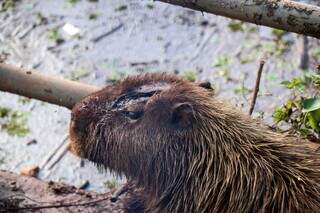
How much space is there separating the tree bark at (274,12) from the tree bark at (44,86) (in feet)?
3.36

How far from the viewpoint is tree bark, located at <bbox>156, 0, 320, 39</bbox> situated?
3188 millimetres

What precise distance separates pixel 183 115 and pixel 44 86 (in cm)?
96

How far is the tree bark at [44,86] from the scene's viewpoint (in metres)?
3.98

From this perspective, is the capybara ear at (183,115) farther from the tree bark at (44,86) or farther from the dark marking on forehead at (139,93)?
the tree bark at (44,86)

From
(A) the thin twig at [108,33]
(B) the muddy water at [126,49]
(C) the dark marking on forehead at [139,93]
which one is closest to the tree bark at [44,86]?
(C) the dark marking on forehead at [139,93]

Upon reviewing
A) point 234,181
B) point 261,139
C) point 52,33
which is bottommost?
point 234,181

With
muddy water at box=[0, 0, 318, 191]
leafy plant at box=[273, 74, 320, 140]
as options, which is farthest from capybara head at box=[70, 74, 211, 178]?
muddy water at box=[0, 0, 318, 191]

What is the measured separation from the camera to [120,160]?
368 cm

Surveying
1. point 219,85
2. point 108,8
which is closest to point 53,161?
point 219,85

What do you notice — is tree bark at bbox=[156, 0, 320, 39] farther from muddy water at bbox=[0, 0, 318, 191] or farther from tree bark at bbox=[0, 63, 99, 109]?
muddy water at bbox=[0, 0, 318, 191]

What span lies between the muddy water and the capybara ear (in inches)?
80.8

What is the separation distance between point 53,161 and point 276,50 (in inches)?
91.3

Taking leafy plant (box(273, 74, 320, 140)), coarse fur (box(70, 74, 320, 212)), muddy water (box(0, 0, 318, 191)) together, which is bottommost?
coarse fur (box(70, 74, 320, 212))

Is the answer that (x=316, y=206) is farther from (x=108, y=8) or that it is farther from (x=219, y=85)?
(x=108, y=8)
